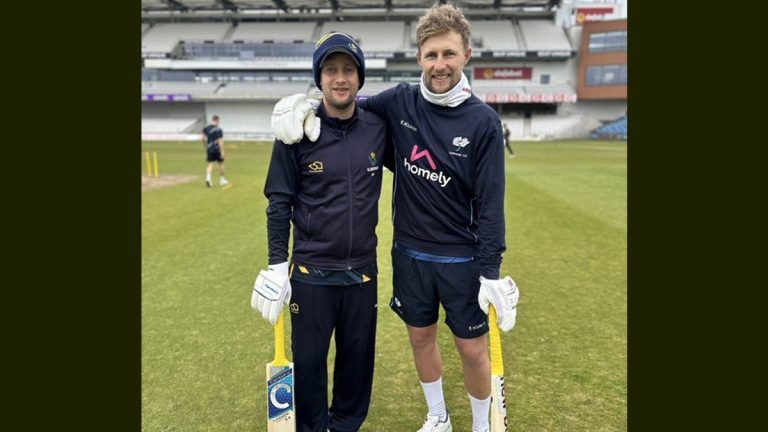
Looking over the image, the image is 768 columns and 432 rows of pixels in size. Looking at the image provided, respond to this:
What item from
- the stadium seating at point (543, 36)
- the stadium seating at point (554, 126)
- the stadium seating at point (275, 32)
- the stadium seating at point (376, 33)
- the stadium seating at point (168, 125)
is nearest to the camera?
the stadium seating at point (168, 125)

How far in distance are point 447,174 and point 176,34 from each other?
61591mm

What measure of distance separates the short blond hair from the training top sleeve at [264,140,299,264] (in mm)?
965

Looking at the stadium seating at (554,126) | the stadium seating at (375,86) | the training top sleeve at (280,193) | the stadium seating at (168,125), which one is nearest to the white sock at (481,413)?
the training top sleeve at (280,193)

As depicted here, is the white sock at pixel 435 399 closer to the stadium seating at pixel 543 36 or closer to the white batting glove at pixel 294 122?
the white batting glove at pixel 294 122

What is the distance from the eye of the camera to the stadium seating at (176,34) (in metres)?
53.8

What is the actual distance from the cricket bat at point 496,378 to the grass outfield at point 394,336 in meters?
0.47

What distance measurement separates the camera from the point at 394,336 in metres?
4.74

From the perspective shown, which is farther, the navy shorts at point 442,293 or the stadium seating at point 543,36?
the stadium seating at point 543,36

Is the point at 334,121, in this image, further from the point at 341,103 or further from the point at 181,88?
the point at 181,88

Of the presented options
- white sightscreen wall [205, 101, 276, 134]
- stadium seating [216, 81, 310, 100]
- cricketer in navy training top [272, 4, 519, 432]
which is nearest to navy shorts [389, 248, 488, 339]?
cricketer in navy training top [272, 4, 519, 432]

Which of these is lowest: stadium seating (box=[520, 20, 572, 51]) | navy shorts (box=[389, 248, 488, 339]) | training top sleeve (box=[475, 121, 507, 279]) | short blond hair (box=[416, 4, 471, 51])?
navy shorts (box=[389, 248, 488, 339])

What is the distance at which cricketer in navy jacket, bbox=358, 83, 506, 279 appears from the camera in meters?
2.77

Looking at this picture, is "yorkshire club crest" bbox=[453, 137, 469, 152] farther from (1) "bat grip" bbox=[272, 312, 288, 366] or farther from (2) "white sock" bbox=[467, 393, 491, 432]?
(2) "white sock" bbox=[467, 393, 491, 432]

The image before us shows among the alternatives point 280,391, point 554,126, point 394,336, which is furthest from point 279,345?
point 554,126
